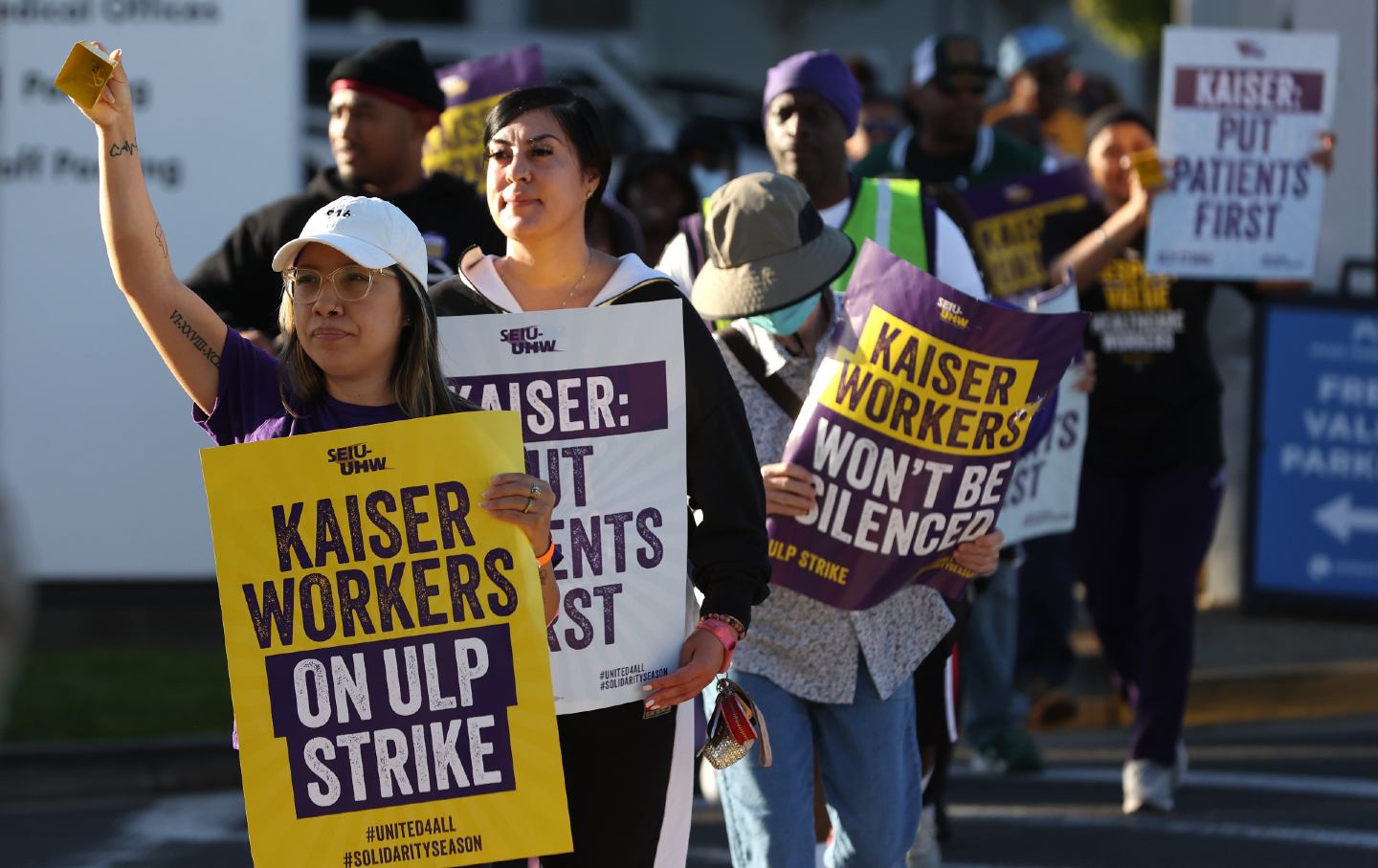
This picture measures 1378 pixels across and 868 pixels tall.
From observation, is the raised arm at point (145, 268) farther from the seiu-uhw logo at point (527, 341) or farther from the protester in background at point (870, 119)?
the protester in background at point (870, 119)

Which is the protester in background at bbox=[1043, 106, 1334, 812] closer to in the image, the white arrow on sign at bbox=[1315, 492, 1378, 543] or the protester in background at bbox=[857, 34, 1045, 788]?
the protester in background at bbox=[857, 34, 1045, 788]

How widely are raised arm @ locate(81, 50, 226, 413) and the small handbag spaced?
3.62ft

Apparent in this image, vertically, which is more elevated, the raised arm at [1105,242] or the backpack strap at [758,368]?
the backpack strap at [758,368]

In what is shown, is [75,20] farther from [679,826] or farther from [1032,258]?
[679,826]

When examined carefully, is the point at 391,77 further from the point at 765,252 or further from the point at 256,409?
the point at 256,409

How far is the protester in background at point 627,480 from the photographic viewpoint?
3.91m

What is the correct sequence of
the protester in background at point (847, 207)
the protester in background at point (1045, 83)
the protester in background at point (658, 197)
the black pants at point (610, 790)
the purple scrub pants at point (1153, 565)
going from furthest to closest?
the protester in background at point (1045, 83), the protester in background at point (658, 197), the purple scrub pants at point (1153, 565), the protester in background at point (847, 207), the black pants at point (610, 790)

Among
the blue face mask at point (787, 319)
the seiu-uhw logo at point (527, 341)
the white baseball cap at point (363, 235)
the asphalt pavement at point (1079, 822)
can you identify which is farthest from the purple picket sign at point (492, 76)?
the white baseball cap at point (363, 235)

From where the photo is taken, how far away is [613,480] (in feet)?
12.9

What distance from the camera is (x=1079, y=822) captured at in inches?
286

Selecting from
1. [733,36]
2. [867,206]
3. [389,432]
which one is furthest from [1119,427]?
[733,36]

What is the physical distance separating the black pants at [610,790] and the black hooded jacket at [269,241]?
2.38 metres

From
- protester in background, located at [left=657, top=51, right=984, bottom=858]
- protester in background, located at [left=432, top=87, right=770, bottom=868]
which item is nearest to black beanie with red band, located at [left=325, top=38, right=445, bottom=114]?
protester in background, located at [left=657, top=51, right=984, bottom=858]

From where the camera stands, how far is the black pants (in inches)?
154
